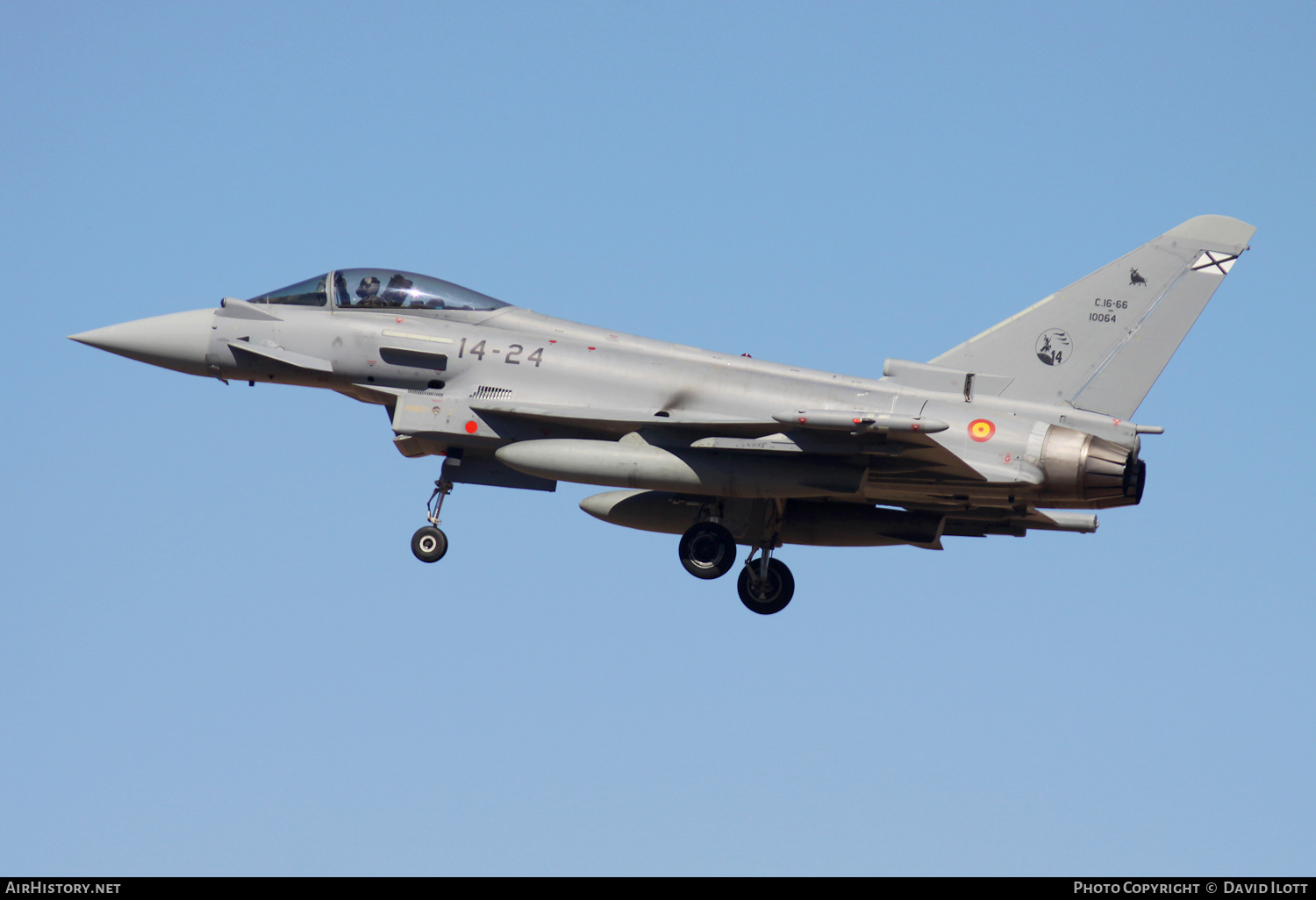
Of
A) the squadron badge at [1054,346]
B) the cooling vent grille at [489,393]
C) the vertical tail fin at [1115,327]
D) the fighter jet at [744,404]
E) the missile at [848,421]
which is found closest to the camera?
the missile at [848,421]

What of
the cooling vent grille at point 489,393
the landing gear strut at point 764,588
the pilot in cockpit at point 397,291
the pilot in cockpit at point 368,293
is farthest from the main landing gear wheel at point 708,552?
the pilot in cockpit at point 368,293

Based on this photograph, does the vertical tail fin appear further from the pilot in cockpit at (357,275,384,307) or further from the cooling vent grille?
the pilot in cockpit at (357,275,384,307)

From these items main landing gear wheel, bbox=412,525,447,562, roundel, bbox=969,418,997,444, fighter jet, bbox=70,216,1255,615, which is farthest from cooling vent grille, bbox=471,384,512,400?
roundel, bbox=969,418,997,444

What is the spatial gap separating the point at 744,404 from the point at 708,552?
1.91 metres

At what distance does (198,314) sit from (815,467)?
27.4 ft

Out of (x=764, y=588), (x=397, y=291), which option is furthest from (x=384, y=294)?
(x=764, y=588)

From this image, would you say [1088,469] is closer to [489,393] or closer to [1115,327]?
[1115,327]

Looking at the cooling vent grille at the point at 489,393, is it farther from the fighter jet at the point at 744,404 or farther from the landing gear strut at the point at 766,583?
the landing gear strut at the point at 766,583

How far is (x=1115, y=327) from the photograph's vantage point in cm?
1747

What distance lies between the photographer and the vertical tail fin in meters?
17.3

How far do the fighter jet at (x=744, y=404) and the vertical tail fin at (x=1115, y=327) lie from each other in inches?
0.9

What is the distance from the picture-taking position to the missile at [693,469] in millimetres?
16719
